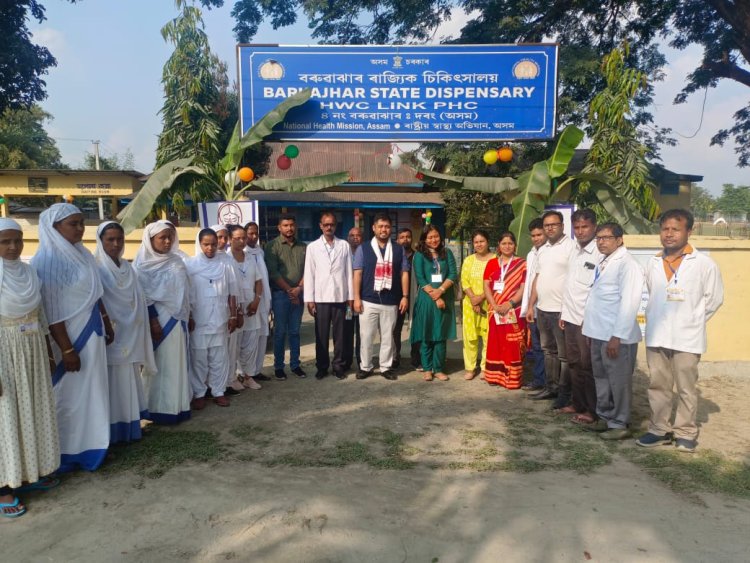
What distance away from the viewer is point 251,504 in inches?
112

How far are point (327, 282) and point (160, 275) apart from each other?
5.68ft

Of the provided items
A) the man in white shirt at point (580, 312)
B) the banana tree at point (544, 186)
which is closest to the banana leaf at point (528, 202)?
the banana tree at point (544, 186)

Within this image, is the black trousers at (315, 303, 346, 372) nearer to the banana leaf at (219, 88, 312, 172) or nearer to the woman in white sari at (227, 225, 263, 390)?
the woman in white sari at (227, 225, 263, 390)

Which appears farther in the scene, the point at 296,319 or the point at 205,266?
the point at 296,319

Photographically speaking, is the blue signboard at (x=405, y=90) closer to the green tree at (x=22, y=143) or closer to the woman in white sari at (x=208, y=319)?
the woman in white sari at (x=208, y=319)

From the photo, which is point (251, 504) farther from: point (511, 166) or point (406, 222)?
point (406, 222)

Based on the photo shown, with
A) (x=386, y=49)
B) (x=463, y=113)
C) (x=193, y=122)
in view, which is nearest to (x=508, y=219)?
(x=463, y=113)

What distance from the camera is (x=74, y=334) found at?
3186mm

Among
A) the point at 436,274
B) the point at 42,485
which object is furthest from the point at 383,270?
the point at 42,485

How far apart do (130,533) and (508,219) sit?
8874mm

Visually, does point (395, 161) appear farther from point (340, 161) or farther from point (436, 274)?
point (340, 161)

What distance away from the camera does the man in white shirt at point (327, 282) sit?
205 inches

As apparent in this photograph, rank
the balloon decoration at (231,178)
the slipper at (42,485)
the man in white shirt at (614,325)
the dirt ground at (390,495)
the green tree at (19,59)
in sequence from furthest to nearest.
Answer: the green tree at (19,59)
the balloon decoration at (231,178)
the man in white shirt at (614,325)
the slipper at (42,485)
the dirt ground at (390,495)

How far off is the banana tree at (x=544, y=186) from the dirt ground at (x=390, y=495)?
2478 millimetres
